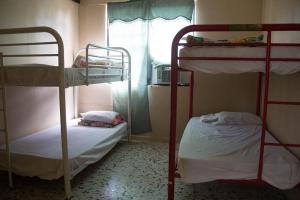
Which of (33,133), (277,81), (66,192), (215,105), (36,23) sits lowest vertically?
(66,192)

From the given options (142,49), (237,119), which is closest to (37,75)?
(142,49)

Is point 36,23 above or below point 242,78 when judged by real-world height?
above

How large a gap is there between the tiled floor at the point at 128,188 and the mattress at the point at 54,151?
0.19 metres

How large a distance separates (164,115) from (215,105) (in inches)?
33.8

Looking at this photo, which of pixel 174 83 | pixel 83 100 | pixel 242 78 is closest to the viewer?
pixel 174 83

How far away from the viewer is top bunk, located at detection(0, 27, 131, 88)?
2.30 metres

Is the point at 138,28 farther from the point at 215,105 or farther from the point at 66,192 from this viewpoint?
the point at 66,192

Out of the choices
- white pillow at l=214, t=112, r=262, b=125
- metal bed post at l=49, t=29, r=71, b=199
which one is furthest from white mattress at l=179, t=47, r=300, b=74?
white pillow at l=214, t=112, r=262, b=125

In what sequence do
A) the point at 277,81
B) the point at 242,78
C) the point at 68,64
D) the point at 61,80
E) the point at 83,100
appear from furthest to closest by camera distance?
1. the point at 83,100
2. the point at 68,64
3. the point at 242,78
4. the point at 277,81
5. the point at 61,80

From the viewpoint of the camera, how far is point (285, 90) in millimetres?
2688

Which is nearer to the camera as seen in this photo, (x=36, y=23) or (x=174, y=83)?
(x=174, y=83)

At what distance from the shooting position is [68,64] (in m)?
4.29

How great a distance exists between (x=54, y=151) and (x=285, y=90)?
2.52 metres

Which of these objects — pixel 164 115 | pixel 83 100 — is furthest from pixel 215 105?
pixel 83 100
